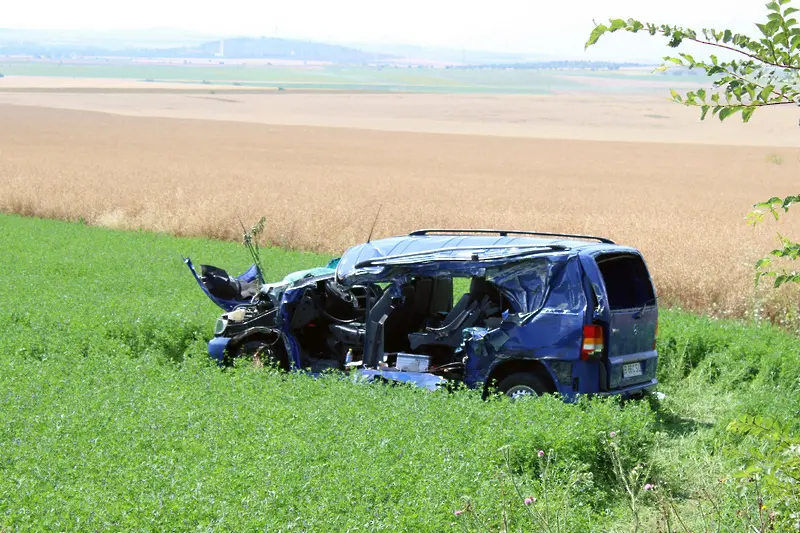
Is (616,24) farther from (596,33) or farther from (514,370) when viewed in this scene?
(514,370)

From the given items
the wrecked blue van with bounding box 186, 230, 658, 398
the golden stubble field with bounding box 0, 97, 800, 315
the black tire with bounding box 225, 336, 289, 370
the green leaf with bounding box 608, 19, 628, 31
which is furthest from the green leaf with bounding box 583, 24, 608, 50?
the black tire with bounding box 225, 336, 289, 370

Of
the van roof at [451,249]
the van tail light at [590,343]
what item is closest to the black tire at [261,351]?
the van roof at [451,249]

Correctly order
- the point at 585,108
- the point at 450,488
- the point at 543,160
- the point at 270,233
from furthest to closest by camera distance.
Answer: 1. the point at 585,108
2. the point at 543,160
3. the point at 270,233
4. the point at 450,488

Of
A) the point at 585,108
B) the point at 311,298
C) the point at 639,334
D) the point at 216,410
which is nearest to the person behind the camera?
the point at 216,410

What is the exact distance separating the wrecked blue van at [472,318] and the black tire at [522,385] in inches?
0.5

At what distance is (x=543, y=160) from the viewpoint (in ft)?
205

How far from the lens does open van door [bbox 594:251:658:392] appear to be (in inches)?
416

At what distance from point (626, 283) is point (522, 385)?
178cm

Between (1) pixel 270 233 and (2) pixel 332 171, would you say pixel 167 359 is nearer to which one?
(1) pixel 270 233

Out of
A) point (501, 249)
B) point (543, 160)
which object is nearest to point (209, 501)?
point (501, 249)

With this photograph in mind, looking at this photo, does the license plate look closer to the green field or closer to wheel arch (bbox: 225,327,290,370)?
the green field

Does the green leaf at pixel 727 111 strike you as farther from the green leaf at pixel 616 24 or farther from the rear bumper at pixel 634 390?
the rear bumper at pixel 634 390

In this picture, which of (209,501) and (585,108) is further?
(585,108)

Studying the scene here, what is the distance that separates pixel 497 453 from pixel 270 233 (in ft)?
66.0
